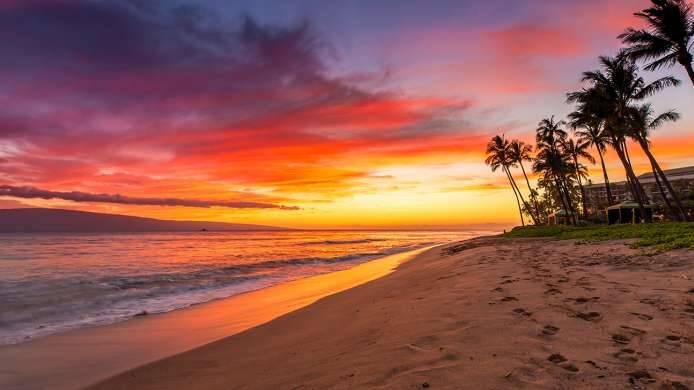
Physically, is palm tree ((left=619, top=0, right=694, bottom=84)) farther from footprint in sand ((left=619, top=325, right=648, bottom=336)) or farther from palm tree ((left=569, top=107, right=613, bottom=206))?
footprint in sand ((left=619, top=325, right=648, bottom=336))

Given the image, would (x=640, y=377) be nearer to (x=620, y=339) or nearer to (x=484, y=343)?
(x=620, y=339)

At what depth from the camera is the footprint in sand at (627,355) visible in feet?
11.6

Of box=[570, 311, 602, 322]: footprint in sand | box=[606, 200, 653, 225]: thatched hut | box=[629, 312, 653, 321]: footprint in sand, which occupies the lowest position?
box=[570, 311, 602, 322]: footprint in sand

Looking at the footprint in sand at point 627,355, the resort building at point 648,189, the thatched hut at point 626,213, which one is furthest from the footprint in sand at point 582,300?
the resort building at point 648,189

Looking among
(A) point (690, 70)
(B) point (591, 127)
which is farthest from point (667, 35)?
(B) point (591, 127)

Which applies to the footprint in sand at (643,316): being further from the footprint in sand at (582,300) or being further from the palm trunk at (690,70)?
the palm trunk at (690,70)

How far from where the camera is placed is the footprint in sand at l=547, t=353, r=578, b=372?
3.42 metres

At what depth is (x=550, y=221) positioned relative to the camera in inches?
2253

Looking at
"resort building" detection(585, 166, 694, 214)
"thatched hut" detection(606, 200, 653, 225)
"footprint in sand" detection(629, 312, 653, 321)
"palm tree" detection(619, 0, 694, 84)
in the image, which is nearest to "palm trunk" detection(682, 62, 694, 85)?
"palm tree" detection(619, 0, 694, 84)

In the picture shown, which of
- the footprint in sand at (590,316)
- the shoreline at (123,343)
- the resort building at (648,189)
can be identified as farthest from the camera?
the resort building at (648,189)

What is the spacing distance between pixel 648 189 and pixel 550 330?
77.9 m

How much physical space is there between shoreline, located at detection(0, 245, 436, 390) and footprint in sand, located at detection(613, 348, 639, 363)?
20.9 ft

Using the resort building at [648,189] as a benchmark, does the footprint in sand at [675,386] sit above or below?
below

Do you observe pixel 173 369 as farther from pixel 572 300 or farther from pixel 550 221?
pixel 550 221
